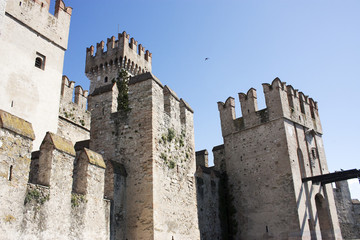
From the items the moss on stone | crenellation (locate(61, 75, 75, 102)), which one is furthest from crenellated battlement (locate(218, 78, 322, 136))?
the moss on stone

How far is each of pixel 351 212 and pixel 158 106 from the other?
1925 centimetres

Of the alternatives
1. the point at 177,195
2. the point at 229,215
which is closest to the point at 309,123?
the point at 229,215

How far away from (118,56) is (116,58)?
235 mm

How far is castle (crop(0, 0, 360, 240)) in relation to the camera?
25.8 ft

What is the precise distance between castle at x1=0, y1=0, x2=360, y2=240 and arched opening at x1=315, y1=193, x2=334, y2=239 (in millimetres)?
49

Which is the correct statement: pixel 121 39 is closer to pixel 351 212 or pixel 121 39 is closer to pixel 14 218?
pixel 351 212

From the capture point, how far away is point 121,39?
29.8m

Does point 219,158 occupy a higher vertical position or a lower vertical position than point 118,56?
lower

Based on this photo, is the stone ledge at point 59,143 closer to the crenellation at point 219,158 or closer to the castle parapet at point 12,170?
the castle parapet at point 12,170

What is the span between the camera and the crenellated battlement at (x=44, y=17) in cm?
1278

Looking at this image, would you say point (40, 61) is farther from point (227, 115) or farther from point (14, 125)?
point (227, 115)

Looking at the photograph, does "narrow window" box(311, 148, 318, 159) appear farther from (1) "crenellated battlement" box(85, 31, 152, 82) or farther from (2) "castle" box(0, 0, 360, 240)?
(1) "crenellated battlement" box(85, 31, 152, 82)

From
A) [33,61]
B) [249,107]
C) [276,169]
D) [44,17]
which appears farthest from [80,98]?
[276,169]

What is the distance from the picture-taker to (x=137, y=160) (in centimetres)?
1084
